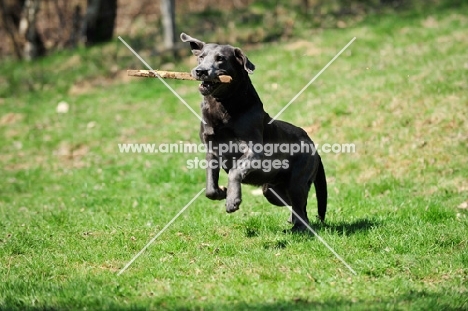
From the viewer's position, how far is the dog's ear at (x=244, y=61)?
641 centimetres

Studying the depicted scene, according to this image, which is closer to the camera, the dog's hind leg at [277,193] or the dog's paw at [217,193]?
the dog's paw at [217,193]

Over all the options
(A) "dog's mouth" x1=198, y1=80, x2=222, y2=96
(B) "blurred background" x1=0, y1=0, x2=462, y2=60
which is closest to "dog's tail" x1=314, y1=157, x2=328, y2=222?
(A) "dog's mouth" x1=198, y1=80, x2=222, y2=96

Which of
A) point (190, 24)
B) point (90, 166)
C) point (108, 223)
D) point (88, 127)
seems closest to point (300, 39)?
point (190, 24)

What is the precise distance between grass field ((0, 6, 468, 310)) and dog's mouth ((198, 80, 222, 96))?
1.54 m

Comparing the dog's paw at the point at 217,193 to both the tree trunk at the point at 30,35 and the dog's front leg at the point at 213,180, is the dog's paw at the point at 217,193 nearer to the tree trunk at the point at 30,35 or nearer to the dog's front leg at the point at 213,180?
the dog's front leg at the point at 213,180

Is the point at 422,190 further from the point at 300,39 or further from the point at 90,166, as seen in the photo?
the point at 300,39

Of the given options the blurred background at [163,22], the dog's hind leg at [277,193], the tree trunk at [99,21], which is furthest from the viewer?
the tree trunk at [99,21]

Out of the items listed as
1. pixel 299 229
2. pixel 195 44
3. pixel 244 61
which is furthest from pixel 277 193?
pixel 195 44

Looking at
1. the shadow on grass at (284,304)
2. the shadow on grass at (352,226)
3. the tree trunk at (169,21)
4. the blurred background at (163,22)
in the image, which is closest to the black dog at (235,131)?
the shadow on grass at (352,226)

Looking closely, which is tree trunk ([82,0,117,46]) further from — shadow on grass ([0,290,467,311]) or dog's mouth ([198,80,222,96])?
shadow on grass ([0,290,467,311])

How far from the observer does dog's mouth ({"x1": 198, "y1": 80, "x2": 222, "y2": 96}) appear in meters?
6.25

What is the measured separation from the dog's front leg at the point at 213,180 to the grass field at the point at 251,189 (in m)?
0.50

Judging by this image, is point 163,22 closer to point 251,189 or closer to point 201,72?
point 251,189

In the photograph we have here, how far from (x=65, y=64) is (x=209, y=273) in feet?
49.2
